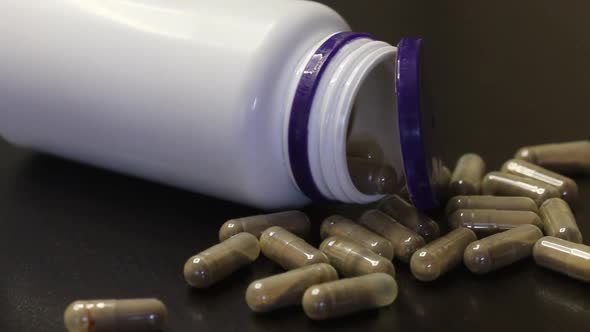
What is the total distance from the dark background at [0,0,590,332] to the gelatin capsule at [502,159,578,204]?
0.13 feet

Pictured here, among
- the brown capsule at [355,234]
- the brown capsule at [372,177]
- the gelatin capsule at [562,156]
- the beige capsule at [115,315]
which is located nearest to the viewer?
the beige capsule at [115,315]

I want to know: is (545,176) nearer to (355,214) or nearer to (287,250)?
(355,214)

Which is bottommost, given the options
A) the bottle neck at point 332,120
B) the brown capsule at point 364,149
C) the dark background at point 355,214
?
the dark background at point 355,214

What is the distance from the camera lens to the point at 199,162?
68.3 inches

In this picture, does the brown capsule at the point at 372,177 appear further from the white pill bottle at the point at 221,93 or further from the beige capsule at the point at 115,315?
the beige capsule at the point at 115,315

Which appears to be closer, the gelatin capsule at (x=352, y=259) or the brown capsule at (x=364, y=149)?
the gelatin capsule at (x=352, y=259)

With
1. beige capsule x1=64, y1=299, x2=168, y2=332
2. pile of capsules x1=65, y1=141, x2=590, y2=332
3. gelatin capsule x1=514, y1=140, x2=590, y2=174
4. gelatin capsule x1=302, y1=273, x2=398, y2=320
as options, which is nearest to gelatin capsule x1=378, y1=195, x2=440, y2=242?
pile of capsules x1=65, y1=141, x2=590, y2=332

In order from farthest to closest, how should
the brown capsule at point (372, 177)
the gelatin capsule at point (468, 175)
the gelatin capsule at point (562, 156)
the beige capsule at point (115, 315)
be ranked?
the gelatin capsule at point (562, 156)
the gelatin capsule at point (468, 175)
the brown capsule at point (372, 177)
the beige capsule at point (115, 315)

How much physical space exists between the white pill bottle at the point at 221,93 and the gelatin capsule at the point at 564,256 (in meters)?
0.22

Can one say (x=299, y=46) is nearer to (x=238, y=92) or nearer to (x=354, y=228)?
(x=238, y=92)

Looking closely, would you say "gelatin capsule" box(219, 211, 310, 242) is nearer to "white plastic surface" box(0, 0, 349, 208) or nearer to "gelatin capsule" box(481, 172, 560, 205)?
"white plastic surface" box(0, 0, 349, 208)

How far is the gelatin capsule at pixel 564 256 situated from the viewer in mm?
1569

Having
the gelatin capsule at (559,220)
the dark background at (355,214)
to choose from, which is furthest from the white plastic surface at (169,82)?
the gelatin capsule at (559,220)

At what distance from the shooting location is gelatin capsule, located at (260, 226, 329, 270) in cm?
159
